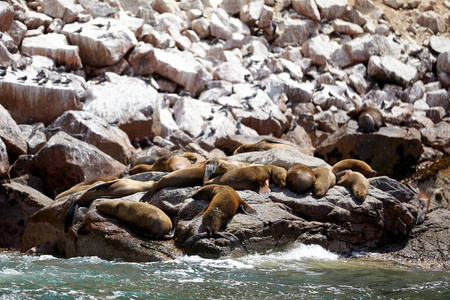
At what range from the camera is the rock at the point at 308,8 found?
111 feet

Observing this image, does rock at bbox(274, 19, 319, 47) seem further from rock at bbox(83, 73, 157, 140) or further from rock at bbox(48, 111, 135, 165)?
rock at bbox(48, 111, 135, 165)

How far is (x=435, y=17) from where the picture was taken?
124ft

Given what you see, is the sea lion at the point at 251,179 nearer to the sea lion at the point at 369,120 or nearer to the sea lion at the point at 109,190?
the sea lion at the point at 109,190

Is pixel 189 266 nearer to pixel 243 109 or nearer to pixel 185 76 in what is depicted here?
pixel 243 109

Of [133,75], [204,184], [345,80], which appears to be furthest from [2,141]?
[345,80]

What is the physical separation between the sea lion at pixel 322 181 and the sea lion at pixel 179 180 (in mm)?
1883

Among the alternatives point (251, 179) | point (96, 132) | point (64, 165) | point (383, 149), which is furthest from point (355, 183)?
point (96, 132)

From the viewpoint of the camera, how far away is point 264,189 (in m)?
7.97

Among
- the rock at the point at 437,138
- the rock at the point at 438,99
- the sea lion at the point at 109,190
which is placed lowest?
the rock at the point at 438,99

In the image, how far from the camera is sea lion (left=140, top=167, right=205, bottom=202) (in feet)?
26.7

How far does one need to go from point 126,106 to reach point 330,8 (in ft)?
72.9

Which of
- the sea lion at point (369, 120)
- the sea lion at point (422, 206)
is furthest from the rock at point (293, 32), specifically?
the sea lion at point (422, 206)

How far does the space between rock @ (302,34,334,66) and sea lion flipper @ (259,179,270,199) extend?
23796 mm

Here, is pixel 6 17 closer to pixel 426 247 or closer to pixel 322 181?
pixel 322 181
